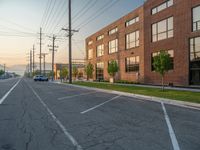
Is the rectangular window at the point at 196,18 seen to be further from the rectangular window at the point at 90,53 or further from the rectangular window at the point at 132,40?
the rectangular window at the point at 90,53

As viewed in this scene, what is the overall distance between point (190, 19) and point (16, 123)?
74.6 ft

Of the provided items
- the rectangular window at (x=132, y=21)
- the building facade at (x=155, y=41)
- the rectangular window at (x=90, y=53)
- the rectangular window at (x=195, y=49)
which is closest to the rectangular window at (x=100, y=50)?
the building facade at (x=155, y=41)

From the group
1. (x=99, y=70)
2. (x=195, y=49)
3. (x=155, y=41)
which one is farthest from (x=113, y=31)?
(x=195, y=49)

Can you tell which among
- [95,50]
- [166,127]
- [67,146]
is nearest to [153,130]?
[166,127]

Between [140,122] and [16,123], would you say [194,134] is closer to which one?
[140,122]

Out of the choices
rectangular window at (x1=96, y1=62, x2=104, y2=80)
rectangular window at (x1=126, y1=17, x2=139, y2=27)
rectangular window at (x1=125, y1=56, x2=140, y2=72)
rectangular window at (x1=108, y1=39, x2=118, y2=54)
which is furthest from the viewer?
rectangular window at (x1=96, y1=62, x2=104, y2=80)

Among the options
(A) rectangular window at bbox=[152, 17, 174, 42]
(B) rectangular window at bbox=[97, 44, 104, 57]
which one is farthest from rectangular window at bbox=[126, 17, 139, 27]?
(B) rectangular window at bbox=[97, 44, 104, 57]

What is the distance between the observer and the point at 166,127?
7.94 m


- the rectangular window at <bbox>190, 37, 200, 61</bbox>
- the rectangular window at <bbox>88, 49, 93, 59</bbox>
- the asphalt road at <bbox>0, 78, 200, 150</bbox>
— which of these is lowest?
the asphalt road at <bbox>0, 78, 200, 150</bbox>

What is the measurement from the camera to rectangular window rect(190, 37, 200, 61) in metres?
25.5

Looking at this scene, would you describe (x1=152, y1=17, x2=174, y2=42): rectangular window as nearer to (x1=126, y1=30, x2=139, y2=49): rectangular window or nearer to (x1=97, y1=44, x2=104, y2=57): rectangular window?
(x1=126, y1=30, x2=139, y2=49): rectangular window

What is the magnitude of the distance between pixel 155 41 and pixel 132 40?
742 centimetres

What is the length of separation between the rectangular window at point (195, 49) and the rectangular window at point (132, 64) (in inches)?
475

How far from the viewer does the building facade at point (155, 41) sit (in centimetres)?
2637
